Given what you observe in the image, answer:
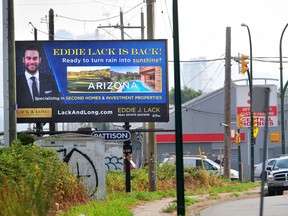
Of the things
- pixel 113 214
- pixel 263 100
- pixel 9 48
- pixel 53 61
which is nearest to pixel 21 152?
pixel 9 48

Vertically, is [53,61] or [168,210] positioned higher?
[53,61]

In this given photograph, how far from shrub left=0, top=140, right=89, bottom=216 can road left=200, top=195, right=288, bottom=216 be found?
3751 millimetres

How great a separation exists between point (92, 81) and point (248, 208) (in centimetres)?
873

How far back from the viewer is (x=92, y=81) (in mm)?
30062

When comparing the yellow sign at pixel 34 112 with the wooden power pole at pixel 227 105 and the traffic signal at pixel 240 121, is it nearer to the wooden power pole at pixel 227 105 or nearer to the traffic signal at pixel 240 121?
the wooden power pole at pixel 227 105

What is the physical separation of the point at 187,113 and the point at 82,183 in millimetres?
57391

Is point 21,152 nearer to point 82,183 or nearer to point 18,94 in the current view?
point 82,183

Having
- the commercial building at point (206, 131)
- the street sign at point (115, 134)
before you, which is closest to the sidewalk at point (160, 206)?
the street sign at point (115, 134)

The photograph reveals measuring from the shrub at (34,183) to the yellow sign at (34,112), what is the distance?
268 inches

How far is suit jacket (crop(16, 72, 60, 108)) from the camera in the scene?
98.4ft

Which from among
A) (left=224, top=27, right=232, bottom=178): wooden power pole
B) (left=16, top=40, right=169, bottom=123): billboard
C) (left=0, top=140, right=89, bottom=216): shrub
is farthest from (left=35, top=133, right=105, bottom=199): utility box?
(left=224, top=27, right=232, bottom=178): wooden power pole

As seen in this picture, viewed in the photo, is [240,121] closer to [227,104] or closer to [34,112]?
[227,104]

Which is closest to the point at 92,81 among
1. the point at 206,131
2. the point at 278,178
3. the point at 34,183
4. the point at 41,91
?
the point at 41,91

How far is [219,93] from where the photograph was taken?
263 feet
